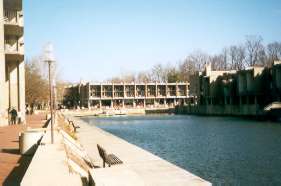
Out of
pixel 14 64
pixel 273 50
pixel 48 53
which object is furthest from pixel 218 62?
pixel 48 53

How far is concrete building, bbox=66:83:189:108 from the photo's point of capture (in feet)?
461

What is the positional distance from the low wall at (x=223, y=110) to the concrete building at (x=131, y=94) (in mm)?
23960

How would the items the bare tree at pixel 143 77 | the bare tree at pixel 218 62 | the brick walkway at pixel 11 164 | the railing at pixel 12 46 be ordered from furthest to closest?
the bare tree at pixel 143 77 < the bare tree at pixel 218 62 < the railing at pixel 12 46 < the brick walkway at pixel 11 164

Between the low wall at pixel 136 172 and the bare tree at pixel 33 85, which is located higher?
the bare tree at pixel 33 85

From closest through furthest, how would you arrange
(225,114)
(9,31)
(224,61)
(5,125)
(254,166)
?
(254,166)
(5,125)
(9,31)
(225,114)
(224,61)

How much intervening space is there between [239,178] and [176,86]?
420 feet

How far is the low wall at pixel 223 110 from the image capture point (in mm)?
80744

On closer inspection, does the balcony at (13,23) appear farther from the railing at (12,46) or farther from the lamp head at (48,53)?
the lamp head at (48,53)

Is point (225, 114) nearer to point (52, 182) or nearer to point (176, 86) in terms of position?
point (176, 86)

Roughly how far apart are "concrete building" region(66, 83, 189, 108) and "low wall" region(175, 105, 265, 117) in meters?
24.0

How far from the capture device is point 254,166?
68.6ft

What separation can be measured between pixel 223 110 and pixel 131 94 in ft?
174

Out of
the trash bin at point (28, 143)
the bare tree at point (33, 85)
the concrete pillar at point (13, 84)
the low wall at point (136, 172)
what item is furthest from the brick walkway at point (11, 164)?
the bare tree at point (33, 85)

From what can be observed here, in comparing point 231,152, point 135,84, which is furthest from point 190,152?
point 135,84
